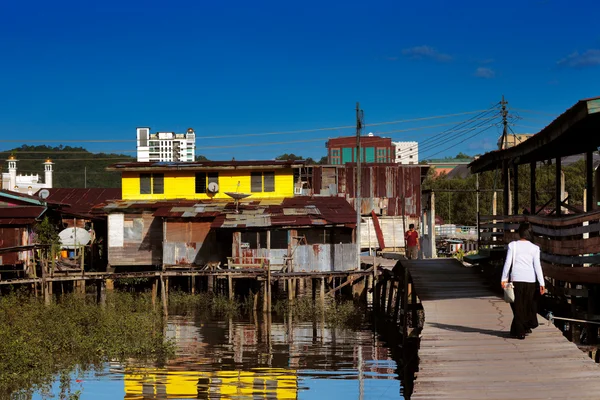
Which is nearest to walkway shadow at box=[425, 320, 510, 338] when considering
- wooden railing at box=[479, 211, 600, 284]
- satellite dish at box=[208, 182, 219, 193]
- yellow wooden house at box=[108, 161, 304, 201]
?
wooden railing at box=[479, 211, 600, 284]

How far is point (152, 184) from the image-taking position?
40812mm

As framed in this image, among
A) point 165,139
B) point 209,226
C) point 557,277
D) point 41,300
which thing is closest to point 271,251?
point 209,226

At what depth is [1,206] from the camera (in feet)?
108

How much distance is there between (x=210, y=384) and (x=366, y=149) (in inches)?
2398

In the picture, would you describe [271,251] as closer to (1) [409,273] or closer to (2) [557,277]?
(1) [409,273]

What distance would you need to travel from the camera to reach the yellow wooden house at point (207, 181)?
4041 centimetres

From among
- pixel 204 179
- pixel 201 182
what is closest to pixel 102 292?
pixel 201 182

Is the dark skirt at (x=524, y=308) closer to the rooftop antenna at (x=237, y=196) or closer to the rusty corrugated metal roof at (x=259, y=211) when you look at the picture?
the rusty corrugated metal roof at (x=259, y=211)

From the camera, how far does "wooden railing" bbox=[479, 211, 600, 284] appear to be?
13.7m

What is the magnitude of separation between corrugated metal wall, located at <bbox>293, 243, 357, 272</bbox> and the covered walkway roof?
1030cm

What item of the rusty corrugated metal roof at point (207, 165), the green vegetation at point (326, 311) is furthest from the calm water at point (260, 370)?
the rusty corrugated metal roof at point (207, 165)

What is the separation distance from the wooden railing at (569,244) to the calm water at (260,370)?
431cm

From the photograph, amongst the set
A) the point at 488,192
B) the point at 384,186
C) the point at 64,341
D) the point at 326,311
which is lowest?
the point at 326,311

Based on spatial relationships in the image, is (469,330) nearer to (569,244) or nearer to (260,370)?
(569,244)
